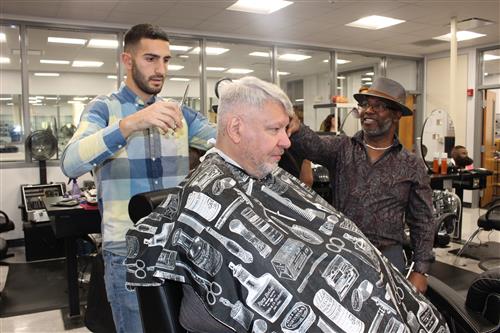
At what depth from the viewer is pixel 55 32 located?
5957 millimetres

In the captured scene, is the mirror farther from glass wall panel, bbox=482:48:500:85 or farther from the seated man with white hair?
the seated man with white hair

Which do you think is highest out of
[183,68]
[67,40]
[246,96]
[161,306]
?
[67,40]

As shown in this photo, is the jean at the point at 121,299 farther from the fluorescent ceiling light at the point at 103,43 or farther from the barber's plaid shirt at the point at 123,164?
the fluorescent ceiling light at the point at 103,43

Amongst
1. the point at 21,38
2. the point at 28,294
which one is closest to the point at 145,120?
the point at 28,294

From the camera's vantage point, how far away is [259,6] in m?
5.33

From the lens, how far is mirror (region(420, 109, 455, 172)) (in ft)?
17.5

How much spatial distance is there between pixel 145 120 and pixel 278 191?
0.47 meters

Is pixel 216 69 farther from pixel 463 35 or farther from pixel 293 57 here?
pixel 463 35

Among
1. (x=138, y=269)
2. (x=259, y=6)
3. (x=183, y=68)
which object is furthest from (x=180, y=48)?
(x=138, y=269)

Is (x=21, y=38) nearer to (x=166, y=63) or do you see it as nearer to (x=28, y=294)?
(x=28, y=294)

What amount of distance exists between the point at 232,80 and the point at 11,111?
5616mm

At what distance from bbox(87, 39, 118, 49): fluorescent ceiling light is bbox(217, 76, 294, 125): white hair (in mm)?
5572

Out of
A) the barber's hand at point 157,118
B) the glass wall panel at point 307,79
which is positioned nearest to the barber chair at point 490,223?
the glass wall panel at point 307,79

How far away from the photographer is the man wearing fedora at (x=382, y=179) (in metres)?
1.93
